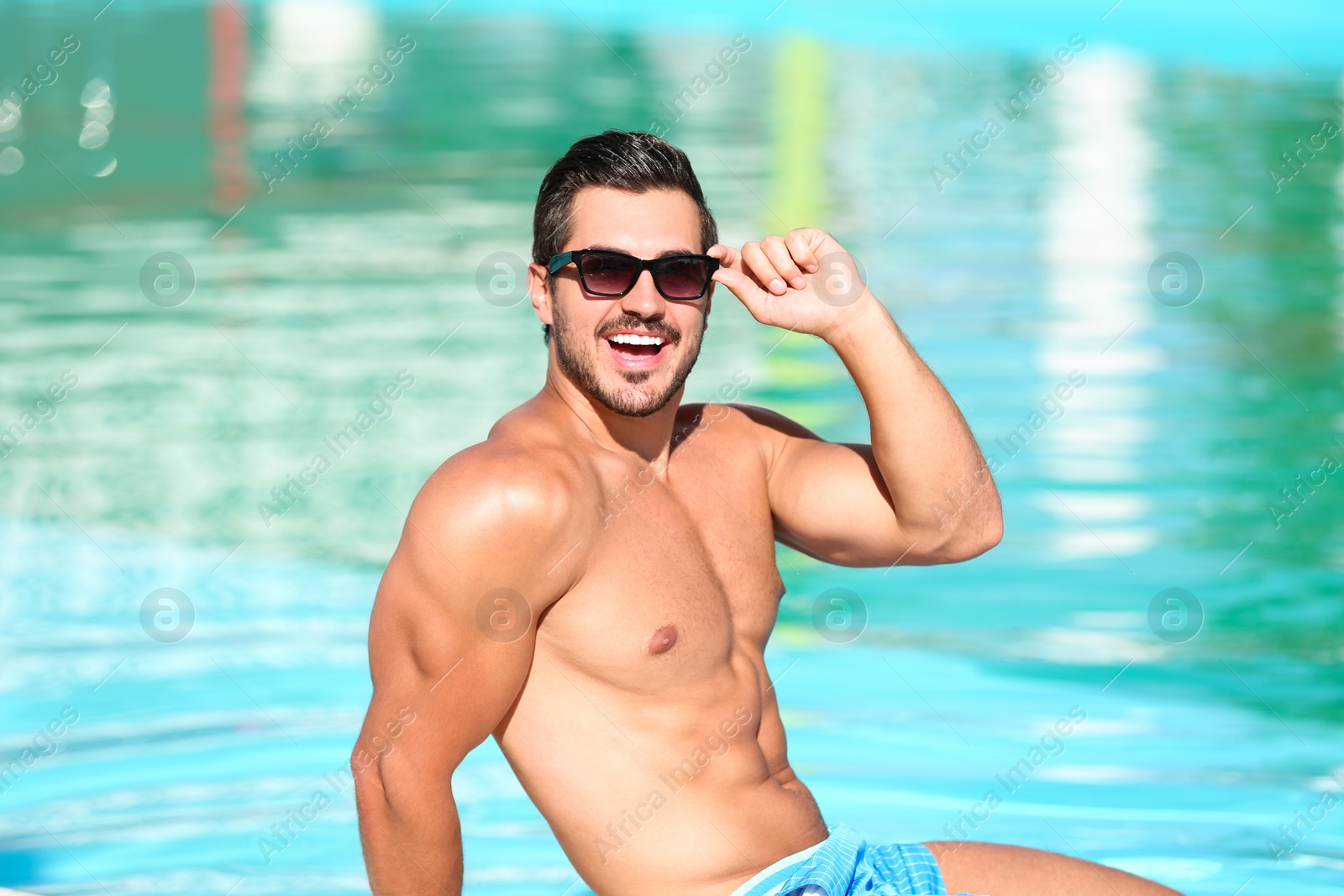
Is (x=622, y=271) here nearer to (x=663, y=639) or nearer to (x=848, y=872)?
(x=663, y=639)

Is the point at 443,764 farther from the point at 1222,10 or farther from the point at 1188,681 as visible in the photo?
the point at 1222,10

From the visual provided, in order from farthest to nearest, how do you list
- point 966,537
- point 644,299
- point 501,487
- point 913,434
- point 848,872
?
point 966,537 < point 913,434 < point 644,299 < point 848,872 < point 501,487

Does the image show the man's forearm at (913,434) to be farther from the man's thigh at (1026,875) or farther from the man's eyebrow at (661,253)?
the man's thigh at (1026,875)

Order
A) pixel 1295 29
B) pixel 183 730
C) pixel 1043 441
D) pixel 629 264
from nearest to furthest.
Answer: pixel 629 264
pixel 183 730
pixel 1043 441
pixel 1295 29

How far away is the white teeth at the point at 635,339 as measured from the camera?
2629mm

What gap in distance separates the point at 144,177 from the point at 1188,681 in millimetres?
12703

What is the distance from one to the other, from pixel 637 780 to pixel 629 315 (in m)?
0.79

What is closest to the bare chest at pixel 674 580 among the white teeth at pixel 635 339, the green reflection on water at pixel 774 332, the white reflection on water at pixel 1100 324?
the white teeth at pixel 635 339

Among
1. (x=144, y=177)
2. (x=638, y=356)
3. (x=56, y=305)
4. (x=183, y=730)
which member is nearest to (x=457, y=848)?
(x=638, y=356)

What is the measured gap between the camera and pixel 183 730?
4.91 meters

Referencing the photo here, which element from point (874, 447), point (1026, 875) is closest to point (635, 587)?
point (874, 447)

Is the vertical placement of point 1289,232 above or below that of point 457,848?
above

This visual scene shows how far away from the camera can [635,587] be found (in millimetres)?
2553

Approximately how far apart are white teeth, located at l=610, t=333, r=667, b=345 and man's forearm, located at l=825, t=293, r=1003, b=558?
31 centimetres
